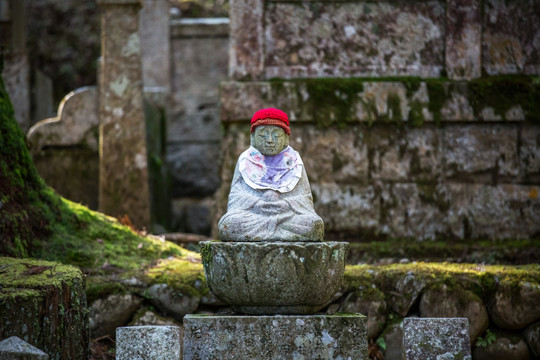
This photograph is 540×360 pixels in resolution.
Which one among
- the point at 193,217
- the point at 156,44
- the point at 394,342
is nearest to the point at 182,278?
the point at 394,342

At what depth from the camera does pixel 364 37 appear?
26.8 ft

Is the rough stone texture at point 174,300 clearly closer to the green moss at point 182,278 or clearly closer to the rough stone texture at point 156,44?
the green moss at point 182,278

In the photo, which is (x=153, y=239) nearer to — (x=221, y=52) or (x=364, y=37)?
(x=364, y=37)

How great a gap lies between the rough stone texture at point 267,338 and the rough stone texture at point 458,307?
5.22 feet

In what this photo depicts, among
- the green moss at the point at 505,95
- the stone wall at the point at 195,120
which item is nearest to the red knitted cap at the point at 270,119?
the green moss at the point at 505,95

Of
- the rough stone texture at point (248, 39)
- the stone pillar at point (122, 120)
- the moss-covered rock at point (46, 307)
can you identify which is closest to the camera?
the moss-covered rock at point (46, 307)

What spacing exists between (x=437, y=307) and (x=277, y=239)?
1.96 m

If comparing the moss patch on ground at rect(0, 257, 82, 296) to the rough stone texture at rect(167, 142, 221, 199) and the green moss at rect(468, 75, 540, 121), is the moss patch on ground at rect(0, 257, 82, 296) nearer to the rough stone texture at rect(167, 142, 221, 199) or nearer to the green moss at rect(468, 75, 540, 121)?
the green moss at rect(468, 75, 540, 121)

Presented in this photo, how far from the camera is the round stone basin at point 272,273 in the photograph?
14.8 ft

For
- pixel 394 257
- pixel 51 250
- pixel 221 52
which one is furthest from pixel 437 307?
pixel 221 52

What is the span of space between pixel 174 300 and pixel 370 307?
1.62 meters

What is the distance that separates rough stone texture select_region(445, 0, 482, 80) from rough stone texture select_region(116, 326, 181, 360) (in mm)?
4949

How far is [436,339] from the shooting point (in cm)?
459

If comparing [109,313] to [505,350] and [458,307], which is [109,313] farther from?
[505,350]
